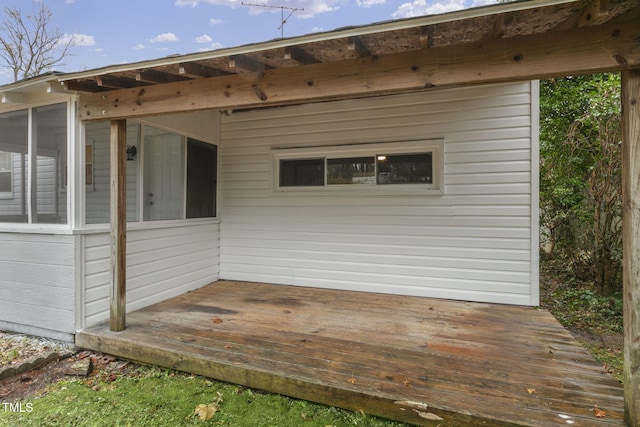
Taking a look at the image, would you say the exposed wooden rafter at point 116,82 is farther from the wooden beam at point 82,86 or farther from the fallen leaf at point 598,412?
the fallen leaf at point 598,412

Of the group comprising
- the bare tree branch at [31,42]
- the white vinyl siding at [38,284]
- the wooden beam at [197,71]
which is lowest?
the white vinyl siding at [38,284]

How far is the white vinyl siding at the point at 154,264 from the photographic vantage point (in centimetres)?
329

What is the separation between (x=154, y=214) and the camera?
13.4 ft

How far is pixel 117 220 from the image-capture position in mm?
3119

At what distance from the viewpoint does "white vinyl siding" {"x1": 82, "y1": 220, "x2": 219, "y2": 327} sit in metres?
3.29

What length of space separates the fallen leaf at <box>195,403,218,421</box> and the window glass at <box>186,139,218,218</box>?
2956 mm

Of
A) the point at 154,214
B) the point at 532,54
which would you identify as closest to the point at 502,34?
the point at 532,54

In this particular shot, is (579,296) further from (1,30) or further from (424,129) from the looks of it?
(1,30)

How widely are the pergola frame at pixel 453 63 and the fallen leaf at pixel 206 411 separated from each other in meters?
2.19

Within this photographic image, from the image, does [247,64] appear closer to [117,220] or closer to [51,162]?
[117,220]

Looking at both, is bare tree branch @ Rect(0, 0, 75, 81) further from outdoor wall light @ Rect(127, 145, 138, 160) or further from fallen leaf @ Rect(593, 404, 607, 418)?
fallen leaf @ Rect(593, 404, 607, 418)

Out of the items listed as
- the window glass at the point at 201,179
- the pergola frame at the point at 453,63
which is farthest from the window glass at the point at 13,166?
the window glass at the point at 201,179

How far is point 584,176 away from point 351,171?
3.97 m

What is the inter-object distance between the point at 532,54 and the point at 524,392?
6.91ft
